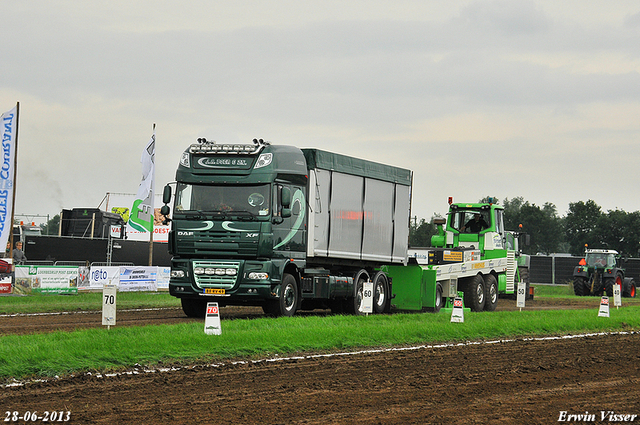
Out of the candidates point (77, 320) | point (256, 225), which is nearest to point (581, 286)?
point (256, 225)

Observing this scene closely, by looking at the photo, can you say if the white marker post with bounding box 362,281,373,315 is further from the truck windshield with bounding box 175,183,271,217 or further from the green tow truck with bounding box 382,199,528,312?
the truck windshield with bounding box 175,183,271,217

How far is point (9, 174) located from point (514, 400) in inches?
948

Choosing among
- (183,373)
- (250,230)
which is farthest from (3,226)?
(183,373)

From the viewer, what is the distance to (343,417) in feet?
25.9

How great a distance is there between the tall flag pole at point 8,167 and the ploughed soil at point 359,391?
18.9 metres

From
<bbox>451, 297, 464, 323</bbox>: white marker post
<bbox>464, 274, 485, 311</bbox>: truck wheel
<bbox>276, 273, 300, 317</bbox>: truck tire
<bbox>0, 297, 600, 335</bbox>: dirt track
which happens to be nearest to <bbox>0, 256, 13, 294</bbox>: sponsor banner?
<bbox>0, 297, 600, 335</bbox>: dirt track

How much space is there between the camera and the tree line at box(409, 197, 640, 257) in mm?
98750

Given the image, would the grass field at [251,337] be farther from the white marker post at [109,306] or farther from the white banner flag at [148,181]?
the white banner flag at [148,181]

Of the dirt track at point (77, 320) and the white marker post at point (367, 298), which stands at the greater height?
the white marker post at point (367, 298)

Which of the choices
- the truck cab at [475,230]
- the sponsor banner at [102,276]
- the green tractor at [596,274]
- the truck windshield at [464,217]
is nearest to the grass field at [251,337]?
the truck cab at [475,230]

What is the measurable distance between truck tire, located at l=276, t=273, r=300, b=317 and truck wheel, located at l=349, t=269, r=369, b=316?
2382 mm

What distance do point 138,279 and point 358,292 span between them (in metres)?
16.9

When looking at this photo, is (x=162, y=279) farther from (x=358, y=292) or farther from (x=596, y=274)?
(x=596, y=274)

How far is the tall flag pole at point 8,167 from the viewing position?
1102 inches
